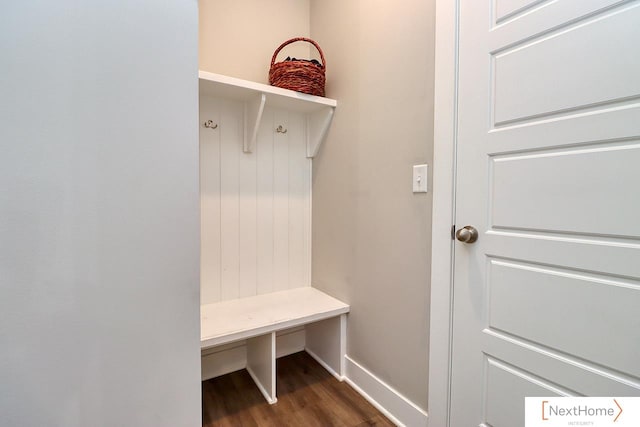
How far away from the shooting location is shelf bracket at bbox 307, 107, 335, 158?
1.74 meters

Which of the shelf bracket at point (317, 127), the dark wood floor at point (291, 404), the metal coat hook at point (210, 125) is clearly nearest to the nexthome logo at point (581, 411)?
the dark wood floor at point (291, 404)

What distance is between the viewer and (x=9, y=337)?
75cm

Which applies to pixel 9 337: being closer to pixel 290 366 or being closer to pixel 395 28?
pixel 290 366

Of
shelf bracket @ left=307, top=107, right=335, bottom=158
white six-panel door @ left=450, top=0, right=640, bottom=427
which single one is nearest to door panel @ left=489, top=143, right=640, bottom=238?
white six-panel door @ left=450, top=0, right=640, bottom=427

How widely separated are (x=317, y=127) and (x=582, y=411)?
5.52 feet

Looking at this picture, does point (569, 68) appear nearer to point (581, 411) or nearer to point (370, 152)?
point (370, 152)

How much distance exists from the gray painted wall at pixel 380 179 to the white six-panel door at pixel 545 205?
19 cm

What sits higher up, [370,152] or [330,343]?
[370,152]

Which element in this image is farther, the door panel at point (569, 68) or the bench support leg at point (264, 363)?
the bench support leg at point (264, 363)

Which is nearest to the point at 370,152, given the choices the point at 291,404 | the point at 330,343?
the point at 330,343

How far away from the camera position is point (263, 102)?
1.50 metres

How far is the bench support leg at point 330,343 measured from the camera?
1.67 metres

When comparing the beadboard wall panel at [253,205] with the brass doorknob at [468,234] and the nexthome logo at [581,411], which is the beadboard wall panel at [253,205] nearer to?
the brass doorknob at [468,234]

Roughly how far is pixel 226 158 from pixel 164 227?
82 cm
